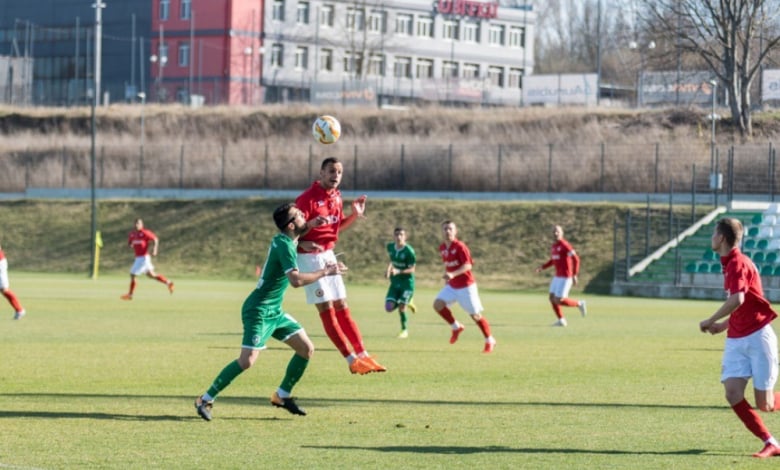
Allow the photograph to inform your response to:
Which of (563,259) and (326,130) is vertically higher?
(326,130)

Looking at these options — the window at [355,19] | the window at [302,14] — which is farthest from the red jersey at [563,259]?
the window at [302,14]

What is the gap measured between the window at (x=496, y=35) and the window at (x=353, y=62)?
14415mm

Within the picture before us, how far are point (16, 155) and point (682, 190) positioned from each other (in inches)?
1539

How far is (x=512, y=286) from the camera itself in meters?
50.7

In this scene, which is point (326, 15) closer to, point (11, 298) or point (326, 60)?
point (326, 60)

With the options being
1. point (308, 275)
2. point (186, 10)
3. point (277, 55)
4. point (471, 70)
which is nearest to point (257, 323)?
point (308, 275)

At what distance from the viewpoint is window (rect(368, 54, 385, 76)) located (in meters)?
98.6

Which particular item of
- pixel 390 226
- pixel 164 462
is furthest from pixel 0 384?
pixel 390 226

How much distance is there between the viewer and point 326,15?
98438mm

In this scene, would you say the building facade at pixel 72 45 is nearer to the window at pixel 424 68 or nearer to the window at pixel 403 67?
the window at pixel 403 67

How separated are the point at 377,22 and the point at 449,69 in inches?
333

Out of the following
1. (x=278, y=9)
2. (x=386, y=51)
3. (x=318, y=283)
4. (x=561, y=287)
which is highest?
(x=278, y=9)

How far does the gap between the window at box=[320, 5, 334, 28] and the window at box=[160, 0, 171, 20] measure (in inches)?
450

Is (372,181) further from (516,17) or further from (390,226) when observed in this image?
(516,17)
